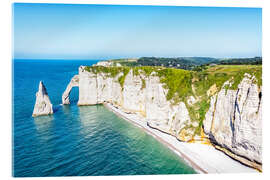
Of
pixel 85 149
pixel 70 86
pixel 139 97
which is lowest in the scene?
pixel 85 149

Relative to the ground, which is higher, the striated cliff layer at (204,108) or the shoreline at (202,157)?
the striated cliff layer at (204,108)

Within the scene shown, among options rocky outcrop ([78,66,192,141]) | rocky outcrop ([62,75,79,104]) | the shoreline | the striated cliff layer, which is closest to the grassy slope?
the striated cliff layer

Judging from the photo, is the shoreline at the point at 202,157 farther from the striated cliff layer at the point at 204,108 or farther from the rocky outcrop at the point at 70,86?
the rocky outcrop at the point at 70,86

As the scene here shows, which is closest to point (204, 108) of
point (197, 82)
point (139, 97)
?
point (197, 82)

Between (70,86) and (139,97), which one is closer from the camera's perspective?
(139,97)

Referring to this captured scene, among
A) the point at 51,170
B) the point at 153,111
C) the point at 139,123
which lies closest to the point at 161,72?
the point at 153,111

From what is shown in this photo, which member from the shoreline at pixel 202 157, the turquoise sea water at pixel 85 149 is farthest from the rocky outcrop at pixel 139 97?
the turquoise sea water at pixel 85 149

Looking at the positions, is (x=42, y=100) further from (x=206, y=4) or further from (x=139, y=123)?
(x=206, y=4)

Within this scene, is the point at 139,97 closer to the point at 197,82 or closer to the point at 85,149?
the point at 197,82

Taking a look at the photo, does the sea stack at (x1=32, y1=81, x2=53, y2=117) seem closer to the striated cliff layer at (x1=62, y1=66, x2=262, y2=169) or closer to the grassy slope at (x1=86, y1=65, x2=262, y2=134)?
the striated cliff layer at (x1=62, y1=66, x2=262, y2=169)
